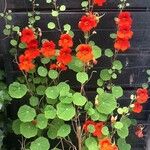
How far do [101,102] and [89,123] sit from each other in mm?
154

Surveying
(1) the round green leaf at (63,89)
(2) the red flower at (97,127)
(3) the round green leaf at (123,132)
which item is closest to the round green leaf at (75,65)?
(1) the round green leaf at (63,89)

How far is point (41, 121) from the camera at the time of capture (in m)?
2.15

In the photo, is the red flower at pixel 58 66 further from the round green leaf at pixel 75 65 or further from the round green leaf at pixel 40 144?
the round green leaf at pixel 40 144

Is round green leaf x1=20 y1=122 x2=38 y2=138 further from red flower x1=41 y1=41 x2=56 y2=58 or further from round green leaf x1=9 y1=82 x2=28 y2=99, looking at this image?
red flower x1=41 y1=41 x2=56 y2=58

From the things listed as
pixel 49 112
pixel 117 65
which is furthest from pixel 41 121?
pixel 117 65

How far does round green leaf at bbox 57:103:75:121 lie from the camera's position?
2037 millimetres

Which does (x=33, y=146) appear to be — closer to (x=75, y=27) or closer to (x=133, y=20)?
(x=75, y=27)

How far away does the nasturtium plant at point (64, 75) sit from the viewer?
2025mm

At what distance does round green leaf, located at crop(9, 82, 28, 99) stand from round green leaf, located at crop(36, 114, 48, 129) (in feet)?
0.52

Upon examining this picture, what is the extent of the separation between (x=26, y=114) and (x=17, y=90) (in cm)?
14

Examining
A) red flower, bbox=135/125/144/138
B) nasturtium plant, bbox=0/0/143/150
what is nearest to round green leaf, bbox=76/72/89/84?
nasturtium plant, bbox=0/0/143/150

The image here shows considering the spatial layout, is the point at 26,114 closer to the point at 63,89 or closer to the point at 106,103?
the point at 63,89

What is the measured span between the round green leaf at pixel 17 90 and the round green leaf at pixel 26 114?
0.29 feet

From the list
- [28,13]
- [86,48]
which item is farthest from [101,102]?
[28,13]
